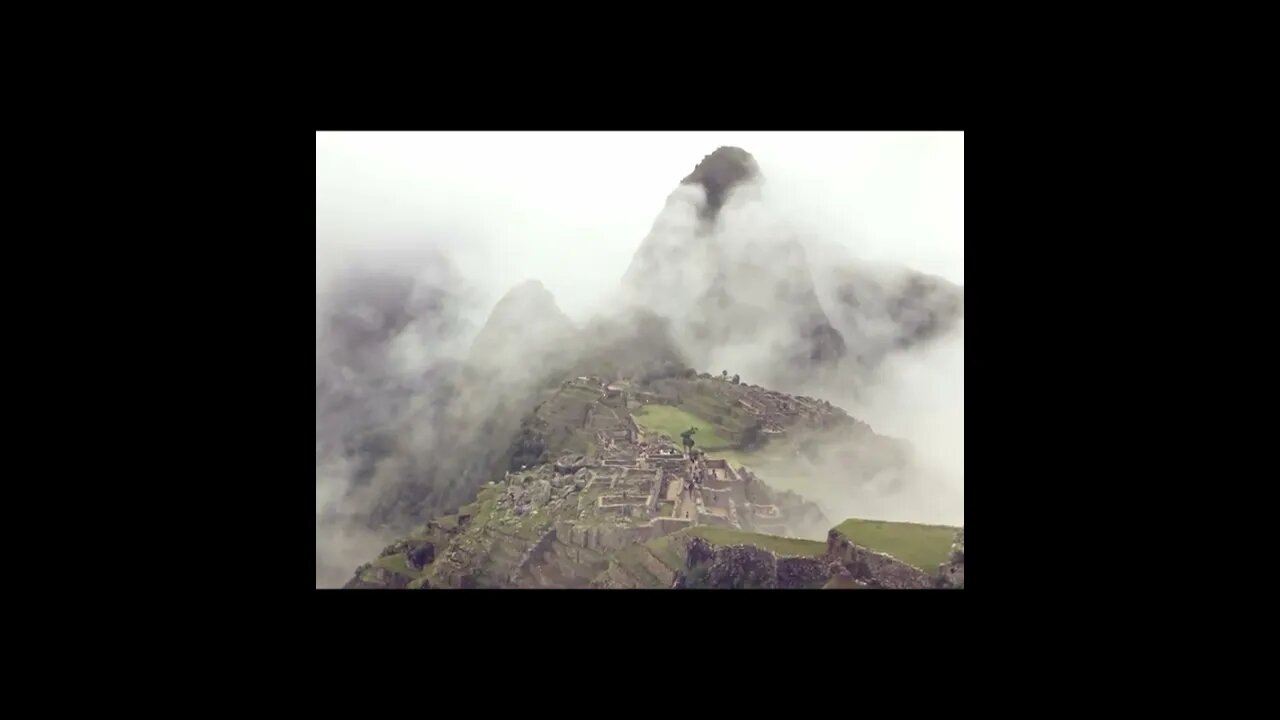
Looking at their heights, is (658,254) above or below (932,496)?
above

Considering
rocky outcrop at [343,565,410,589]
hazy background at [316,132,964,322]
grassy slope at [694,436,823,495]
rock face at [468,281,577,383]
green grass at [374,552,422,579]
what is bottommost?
rocky outcrop at [343,565,410,589]

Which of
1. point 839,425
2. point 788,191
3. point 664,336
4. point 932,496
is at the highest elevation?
point 788,191

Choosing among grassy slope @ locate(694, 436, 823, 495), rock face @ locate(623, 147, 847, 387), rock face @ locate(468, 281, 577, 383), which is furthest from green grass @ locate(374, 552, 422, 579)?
rock face @ locate(623, 147, 847, 387)

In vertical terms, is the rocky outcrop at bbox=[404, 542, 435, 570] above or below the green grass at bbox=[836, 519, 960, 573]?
below

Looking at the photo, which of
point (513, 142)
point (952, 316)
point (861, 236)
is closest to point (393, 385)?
point (513, 142)

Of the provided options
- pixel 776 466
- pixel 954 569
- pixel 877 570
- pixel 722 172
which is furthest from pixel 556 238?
pixel 954 569

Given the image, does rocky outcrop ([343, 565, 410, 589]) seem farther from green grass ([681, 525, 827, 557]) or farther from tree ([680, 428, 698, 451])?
tree ([680, 428, 698, 451])

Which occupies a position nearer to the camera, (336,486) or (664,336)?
(336,486)

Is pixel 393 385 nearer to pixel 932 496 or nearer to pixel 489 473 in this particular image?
pixel 489 473
